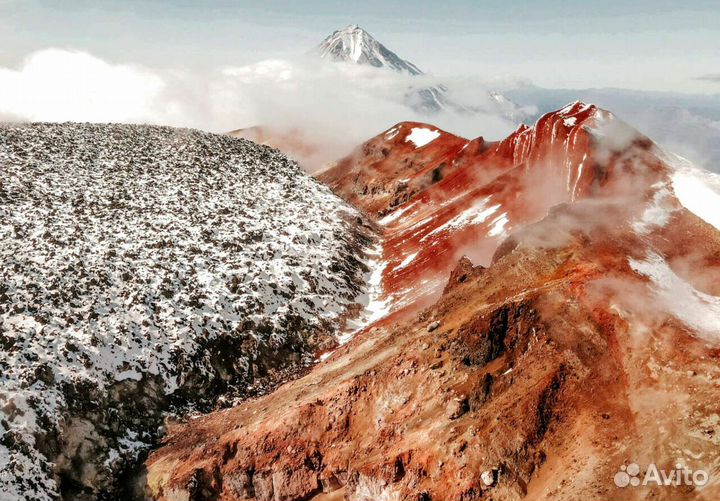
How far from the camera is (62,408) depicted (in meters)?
22.5

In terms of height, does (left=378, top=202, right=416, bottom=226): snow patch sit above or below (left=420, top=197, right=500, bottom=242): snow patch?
above

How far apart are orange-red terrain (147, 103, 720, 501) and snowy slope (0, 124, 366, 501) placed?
9.35 feet

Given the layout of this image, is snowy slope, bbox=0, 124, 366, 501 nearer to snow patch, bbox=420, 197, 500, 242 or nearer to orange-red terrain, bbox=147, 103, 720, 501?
orange-red terrain, bbox=147, 103, 720, 501

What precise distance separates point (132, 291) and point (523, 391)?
2134 cm

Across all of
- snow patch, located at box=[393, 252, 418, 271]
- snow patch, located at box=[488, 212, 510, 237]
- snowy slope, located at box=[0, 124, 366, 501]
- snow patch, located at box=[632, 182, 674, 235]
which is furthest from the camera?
snow patch, located at box=[393, 252, 418, 271]

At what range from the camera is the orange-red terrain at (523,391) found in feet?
52.6

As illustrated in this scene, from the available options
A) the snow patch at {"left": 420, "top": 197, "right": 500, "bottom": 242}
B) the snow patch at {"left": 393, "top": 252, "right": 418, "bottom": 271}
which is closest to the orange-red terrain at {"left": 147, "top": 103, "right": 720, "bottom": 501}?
the snow patch at {"left": 393, "top": 252, "right": 418, "bottom": 271}

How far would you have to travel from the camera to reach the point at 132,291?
2864cm

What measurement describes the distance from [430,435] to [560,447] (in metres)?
4.46

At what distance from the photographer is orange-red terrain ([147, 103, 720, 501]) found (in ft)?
52.6

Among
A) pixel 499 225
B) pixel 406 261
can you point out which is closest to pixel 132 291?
pixel 406 261

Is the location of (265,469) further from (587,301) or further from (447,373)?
(587,301)

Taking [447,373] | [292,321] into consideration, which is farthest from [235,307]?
[447,373]

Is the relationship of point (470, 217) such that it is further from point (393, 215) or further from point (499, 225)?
point (393, 215)
